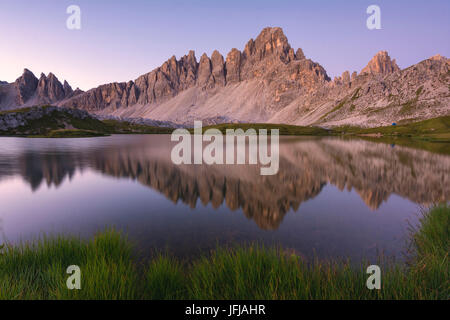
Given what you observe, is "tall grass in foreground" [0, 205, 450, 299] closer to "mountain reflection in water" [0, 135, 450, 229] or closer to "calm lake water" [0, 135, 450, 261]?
"calm lake water" [0, 135, 450, 261]

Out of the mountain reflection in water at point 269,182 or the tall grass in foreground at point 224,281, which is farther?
the mountain reflection in water at point 269,182

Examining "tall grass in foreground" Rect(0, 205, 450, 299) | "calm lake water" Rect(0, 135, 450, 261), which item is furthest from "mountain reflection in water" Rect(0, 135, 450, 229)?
"tall grass in foreground" Rect(0, 205, 450, 299)

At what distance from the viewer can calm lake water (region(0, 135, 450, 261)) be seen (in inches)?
Result: 508

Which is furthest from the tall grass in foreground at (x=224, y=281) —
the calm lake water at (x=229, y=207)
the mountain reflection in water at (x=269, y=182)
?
the mountain reflection in water at (x=269, y=182)

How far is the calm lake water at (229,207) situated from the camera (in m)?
12.9

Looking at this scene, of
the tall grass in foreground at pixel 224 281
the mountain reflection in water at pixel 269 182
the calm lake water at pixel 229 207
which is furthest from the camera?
the mountain reflection in water at pixel 269 182

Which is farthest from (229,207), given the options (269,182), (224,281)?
(224,281)

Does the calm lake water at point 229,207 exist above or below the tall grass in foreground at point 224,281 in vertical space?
below

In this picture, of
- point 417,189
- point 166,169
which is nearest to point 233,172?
point 166,169

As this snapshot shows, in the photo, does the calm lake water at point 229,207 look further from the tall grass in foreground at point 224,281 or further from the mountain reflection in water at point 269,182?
the tall grass in foreground at point 224,281

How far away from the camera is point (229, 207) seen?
18.7m

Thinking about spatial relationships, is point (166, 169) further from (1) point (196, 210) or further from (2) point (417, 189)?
(2) point (417, 189)

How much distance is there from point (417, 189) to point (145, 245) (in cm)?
2715

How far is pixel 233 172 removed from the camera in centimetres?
3241
